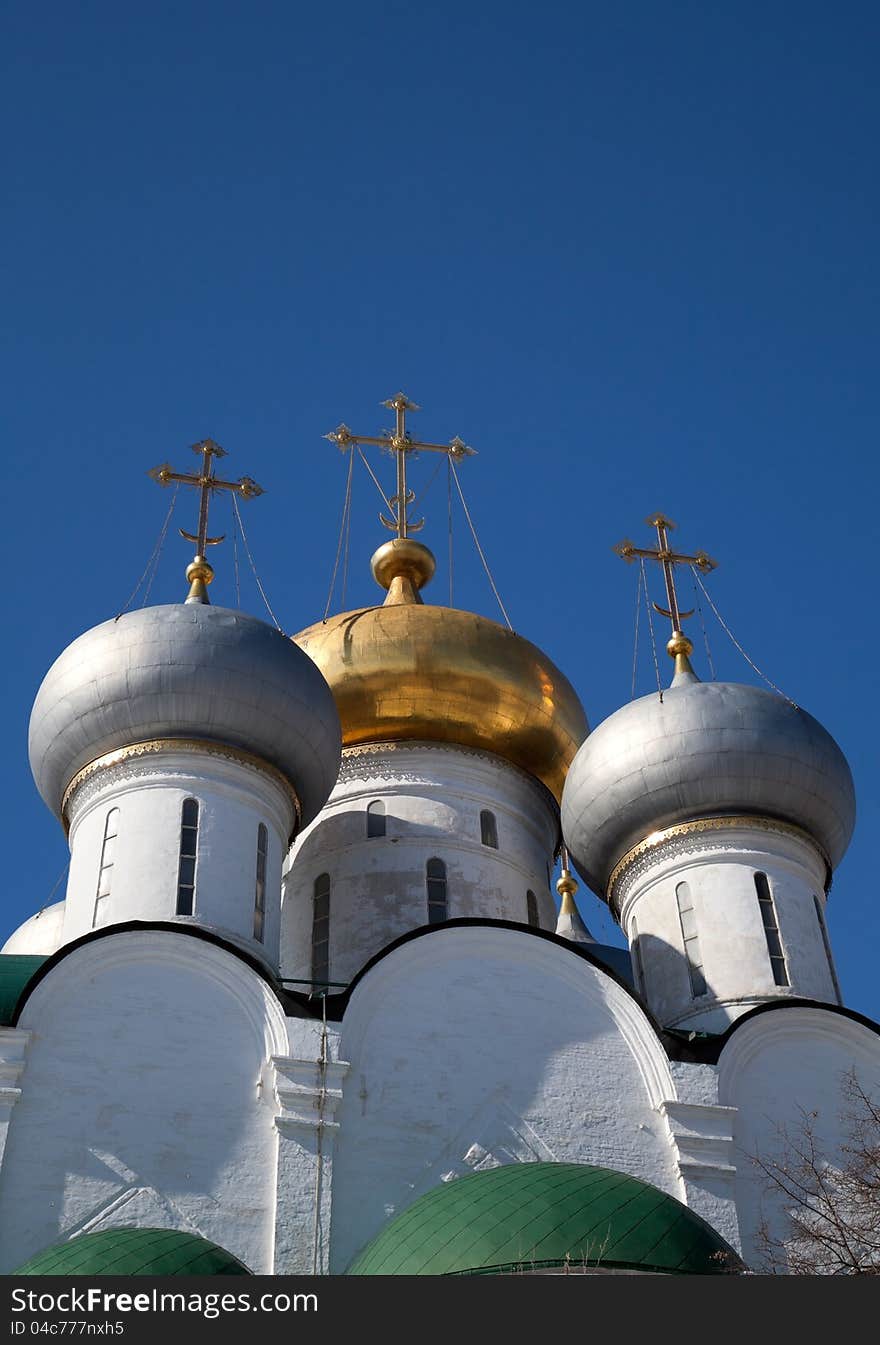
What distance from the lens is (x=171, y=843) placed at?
12.9m

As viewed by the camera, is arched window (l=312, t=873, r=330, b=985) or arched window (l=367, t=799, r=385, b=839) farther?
arched window (l=367, t=799, r=385, b=839)

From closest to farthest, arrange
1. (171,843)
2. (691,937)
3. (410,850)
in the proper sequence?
(171,843), (691,937), (410,850)

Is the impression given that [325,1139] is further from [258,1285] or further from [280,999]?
[258,1285]

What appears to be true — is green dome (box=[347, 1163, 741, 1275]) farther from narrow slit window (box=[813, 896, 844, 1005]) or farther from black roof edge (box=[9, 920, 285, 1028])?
narrow slit window (box=[813, 896, 844, 1005])

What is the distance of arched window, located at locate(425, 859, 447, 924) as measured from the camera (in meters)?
15.1

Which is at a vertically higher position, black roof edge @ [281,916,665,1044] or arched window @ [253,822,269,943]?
arched window @ [253,822,269,943]

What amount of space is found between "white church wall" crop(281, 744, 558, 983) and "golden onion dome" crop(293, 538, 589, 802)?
0.61 ft

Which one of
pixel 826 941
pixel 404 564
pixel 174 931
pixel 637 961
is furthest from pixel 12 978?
pixel 404 564

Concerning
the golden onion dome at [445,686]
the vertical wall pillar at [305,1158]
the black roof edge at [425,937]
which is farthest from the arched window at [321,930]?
the vertical wall pillar at [305,1158]

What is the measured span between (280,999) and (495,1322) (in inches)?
195

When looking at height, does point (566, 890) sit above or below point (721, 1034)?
above

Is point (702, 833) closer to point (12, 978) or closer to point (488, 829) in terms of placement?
point (488, 829)

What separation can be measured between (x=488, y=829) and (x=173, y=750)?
11.8 ft


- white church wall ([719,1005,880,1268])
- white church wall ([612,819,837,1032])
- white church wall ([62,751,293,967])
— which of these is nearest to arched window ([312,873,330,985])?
white church wall ([62,751,293,967])
